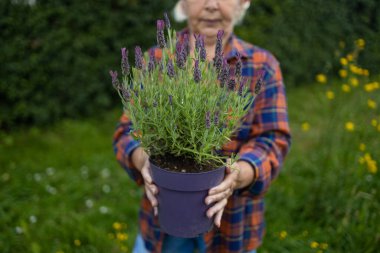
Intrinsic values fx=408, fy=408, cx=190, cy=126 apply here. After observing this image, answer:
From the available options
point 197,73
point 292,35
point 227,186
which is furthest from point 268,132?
point 292,35

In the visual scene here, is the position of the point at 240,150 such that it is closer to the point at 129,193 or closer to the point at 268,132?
the point at 268,132

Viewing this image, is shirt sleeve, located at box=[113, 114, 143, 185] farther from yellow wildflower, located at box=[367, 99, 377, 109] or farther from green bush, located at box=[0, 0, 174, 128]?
green bush, located at box=[0, 0, 174, 128]

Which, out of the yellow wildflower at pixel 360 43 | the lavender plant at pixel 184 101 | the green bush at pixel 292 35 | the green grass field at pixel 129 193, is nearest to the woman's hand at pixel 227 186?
the lavender plant at pixel 184 101

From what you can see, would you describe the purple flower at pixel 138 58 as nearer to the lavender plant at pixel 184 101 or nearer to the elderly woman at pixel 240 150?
the lavender plant at pixel 184 101

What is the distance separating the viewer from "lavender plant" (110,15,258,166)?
123cm

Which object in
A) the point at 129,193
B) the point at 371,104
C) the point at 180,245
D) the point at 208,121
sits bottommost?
the point at 129,193

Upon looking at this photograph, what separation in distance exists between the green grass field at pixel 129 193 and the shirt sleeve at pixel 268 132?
841 mm

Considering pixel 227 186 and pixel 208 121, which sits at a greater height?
pixel 208 121

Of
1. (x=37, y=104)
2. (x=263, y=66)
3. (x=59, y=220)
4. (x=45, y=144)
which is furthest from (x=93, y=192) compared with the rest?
(x=263, y=66)

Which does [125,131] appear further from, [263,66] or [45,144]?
[45,144]

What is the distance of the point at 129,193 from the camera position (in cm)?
363

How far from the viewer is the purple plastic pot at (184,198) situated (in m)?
1.31

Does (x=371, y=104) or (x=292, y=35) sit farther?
(x=292, y=35)

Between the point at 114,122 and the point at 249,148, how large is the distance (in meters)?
3.38
